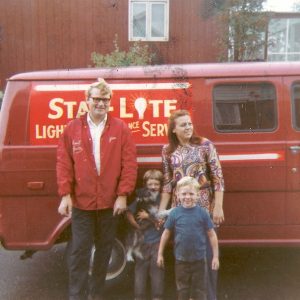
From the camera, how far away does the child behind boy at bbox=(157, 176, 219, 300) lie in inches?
149

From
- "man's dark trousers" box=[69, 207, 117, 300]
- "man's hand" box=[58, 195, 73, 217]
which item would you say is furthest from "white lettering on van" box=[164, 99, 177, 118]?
"man's hand" box=[58, 195, 73, 217]

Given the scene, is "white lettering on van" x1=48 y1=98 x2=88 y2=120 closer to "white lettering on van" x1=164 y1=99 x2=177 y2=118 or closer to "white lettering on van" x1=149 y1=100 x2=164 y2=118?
"white lettering on van" x1=149 y1=100 x2=164 y2=118

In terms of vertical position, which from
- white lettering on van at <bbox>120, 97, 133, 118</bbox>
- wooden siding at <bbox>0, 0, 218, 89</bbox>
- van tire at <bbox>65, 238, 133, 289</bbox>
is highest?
wooden siding at <bbox>0, 0, 218, 89</bbox>

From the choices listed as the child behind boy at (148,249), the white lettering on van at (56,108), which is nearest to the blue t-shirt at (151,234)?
the child behind boy at (148,249)

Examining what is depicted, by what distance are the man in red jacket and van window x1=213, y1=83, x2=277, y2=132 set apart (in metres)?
0.96

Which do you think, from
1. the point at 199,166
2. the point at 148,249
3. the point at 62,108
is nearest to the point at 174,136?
the point at 199,166

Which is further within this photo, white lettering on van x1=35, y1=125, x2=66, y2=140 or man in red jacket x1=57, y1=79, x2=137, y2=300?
white lettering on van x1=35, y1=125, x2=66, y2=140

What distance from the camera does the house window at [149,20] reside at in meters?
14.0

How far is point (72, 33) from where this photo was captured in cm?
1366

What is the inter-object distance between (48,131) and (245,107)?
5.80ft

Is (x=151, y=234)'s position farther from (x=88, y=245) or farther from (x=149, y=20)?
(x=149, y=20)

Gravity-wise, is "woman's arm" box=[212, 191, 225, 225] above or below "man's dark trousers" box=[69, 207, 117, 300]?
above

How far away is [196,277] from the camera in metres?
3.85

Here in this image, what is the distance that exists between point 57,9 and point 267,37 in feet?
18.3
